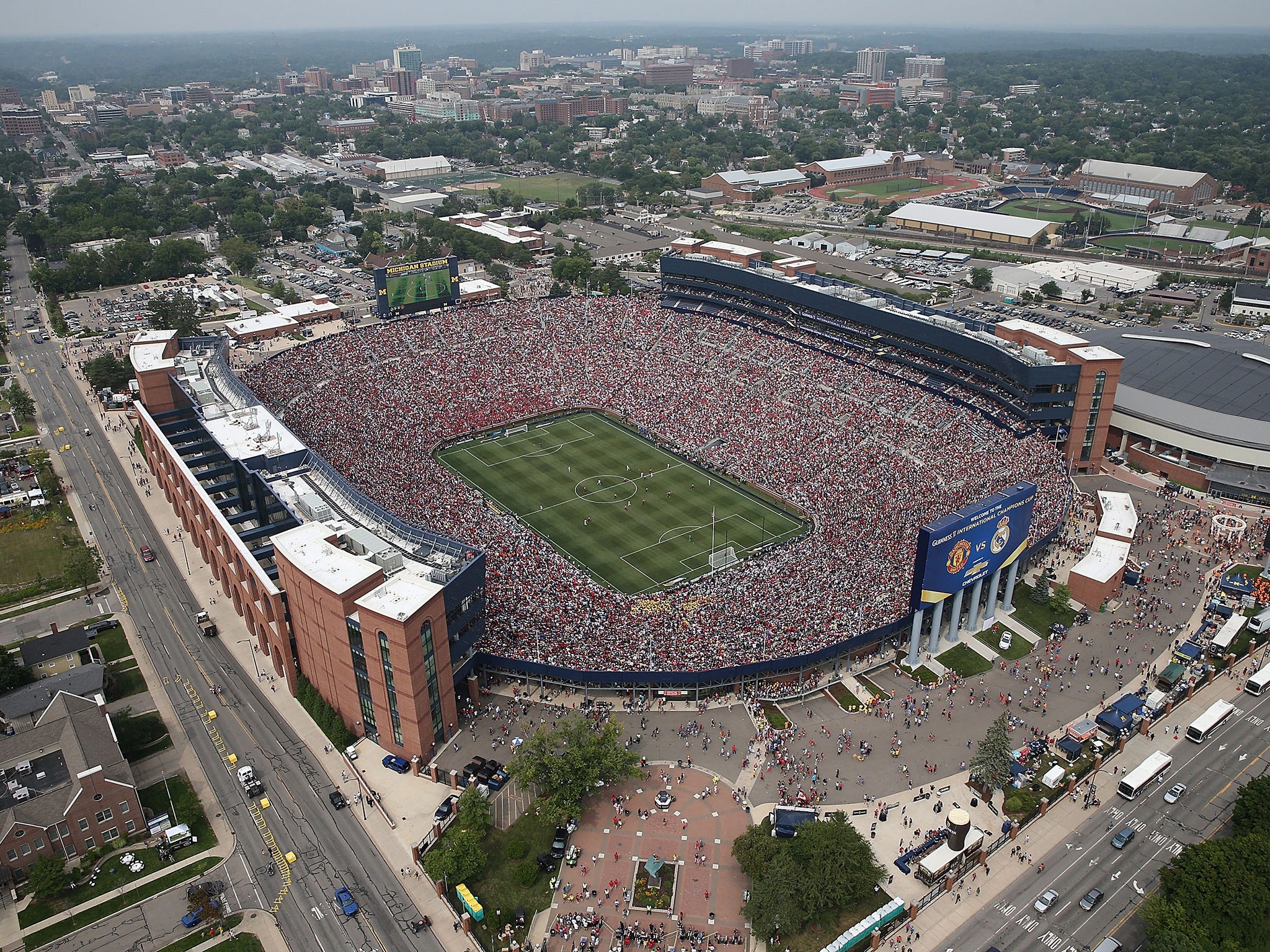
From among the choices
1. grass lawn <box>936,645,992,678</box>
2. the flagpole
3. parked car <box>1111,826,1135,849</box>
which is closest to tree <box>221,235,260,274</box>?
the flagpole

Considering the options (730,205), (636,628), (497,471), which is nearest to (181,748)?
(636,628)

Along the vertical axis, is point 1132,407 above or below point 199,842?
above

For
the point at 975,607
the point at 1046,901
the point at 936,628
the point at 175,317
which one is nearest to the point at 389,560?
the point at 936,628

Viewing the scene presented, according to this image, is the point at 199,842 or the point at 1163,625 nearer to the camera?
the point at 199,842

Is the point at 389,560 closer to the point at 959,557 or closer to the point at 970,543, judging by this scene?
the point at 959,557

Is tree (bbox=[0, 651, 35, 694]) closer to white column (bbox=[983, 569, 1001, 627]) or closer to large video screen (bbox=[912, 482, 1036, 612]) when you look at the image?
large video screen (bbox=[912, 482, 1036, 612])

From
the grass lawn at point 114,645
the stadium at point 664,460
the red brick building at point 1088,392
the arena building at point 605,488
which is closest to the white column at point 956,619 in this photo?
the arena building at point 605,488

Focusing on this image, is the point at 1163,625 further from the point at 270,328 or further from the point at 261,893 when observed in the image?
the point at 270,328
